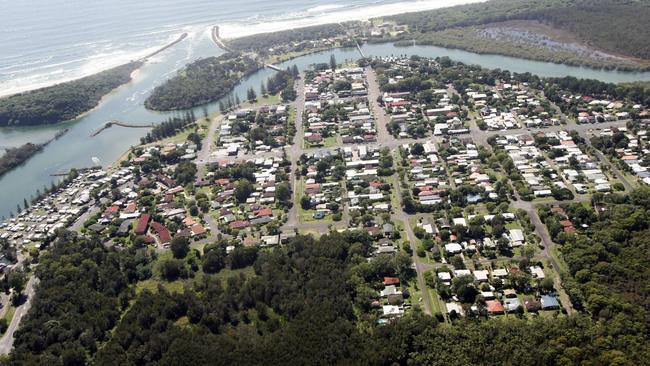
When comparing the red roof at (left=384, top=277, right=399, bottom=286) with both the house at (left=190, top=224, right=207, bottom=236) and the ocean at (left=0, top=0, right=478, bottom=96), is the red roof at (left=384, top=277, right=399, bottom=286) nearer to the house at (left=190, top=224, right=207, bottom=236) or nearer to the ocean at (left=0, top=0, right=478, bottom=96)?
the house at (left=190, top=224, right=207, bottom=236)

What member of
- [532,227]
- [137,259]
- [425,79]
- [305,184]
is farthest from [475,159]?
[137,259]

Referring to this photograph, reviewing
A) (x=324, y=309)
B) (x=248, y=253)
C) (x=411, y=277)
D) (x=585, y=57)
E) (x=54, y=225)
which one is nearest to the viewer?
(x=324, y=309)

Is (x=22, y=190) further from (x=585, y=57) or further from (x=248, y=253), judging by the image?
(x=585, y=57)

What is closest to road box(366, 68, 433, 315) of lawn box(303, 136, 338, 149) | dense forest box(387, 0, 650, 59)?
lawn box(303, 136, 338, 149)

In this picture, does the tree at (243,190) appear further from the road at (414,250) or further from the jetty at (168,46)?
the jetty at (168,46)

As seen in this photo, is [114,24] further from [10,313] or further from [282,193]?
[10,313]

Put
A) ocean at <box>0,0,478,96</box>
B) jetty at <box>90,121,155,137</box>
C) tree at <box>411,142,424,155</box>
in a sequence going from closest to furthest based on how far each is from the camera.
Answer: tree at <box>411,142,424,155</box> → jetty at <box>90,121,155,137</box> → ocean at <box>0,0,478,96</box>
